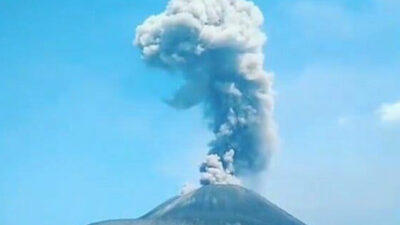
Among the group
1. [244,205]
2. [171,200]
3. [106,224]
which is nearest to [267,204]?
[244,205]

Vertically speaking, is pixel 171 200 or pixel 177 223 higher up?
pixel 171 200

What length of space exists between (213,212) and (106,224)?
1864cm

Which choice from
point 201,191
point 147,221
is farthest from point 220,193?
point 147,221

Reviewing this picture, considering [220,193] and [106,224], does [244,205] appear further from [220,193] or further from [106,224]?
[106,224]

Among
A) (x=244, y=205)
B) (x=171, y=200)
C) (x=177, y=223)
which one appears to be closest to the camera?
(x=177, y=223)

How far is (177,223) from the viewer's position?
14262cm

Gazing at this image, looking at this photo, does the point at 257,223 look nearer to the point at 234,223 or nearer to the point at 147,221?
the point at 234,223

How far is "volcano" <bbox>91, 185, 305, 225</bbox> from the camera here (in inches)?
5719

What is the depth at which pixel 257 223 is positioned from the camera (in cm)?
14325

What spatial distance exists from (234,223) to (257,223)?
3.94m

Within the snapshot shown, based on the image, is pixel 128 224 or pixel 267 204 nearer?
pixel 128 224

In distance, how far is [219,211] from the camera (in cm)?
15175

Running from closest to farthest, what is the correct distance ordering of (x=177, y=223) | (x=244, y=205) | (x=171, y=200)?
(x=177, y=223) < (x=244, y=205) < (x=171, y=200)

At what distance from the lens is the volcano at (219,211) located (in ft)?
477
